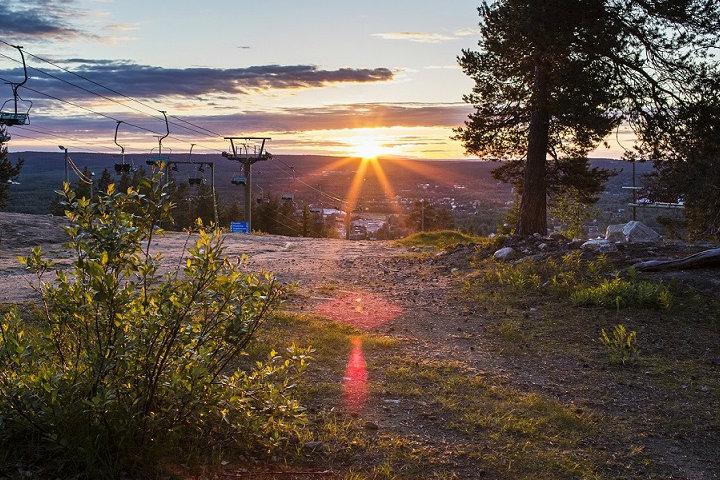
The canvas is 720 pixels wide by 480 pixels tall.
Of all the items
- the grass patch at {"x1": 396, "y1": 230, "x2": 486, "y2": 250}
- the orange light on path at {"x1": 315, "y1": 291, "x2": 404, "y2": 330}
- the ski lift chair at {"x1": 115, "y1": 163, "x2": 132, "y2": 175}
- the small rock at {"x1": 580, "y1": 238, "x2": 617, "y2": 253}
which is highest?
the ski lift chair at {"x1": 115, "y1": 163, "x2": 132, "y2": 175}

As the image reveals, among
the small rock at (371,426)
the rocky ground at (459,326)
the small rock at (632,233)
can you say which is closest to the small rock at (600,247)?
the rocky ground at (459,326)

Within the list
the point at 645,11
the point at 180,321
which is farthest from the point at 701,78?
the point at 180,321

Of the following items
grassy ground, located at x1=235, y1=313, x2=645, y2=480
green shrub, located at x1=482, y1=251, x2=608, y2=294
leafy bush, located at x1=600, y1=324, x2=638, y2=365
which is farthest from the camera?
green shrub, located at x1=482, y1=251, x2=608, y2=294

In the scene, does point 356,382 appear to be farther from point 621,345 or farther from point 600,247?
point 600,247

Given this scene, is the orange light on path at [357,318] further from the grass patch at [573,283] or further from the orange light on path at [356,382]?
the grass patch at [573,283]

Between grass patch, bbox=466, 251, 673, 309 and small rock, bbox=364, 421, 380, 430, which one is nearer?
small rock, bbox=364, 421, 380, 430

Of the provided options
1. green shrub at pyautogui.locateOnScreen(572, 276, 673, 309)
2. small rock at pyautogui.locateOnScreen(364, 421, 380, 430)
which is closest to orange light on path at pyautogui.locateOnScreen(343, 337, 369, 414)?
small rock at pyautogui.locateOnScreen(364, 421, 380, 430)

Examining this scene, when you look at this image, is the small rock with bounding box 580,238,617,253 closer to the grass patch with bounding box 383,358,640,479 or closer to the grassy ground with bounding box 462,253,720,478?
the grassy ground with bounding box 462,253,720,478

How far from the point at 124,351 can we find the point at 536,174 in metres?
13.7

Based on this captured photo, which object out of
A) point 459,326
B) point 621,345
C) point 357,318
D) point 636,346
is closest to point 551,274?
point 459,326

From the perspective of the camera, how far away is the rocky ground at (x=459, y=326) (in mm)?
5270

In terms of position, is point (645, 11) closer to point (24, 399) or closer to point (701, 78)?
point (701, 78)

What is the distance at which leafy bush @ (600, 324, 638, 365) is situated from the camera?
7293 millimetres

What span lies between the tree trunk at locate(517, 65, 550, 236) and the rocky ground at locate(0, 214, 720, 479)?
0.85m
